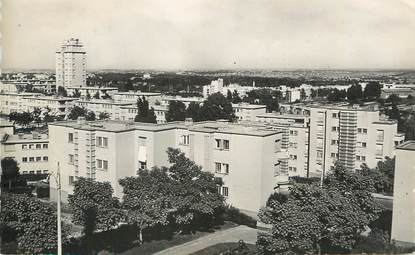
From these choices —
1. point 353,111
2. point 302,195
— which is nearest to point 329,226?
point 302,195

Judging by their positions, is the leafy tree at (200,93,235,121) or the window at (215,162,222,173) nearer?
the window at (215,162,222,173)

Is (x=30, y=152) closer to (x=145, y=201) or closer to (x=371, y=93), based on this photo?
(x=145, y=201)

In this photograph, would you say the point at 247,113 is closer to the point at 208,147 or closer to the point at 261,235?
the point at 208,147

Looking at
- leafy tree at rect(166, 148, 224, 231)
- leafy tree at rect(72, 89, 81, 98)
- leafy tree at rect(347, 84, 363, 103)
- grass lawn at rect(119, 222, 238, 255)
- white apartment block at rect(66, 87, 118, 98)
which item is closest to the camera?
grass lawn at rect(119, 222, 238, 255)

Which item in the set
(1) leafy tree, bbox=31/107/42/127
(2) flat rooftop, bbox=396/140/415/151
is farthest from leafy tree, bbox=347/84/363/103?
(2) flat rooftop, bbox=396/140/415/151

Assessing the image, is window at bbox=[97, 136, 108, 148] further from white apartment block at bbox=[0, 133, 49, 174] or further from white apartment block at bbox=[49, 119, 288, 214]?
white apartment block at bbox=[0, 133, 49, 174]

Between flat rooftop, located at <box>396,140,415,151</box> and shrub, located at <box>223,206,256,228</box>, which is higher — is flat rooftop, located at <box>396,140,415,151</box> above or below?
above

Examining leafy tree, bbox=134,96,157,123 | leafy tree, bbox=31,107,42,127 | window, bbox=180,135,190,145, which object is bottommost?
leafy tree, bbox=31,107,42,127

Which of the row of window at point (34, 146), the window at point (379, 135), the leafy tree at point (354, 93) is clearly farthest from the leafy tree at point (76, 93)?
the window at point (379, 135)
